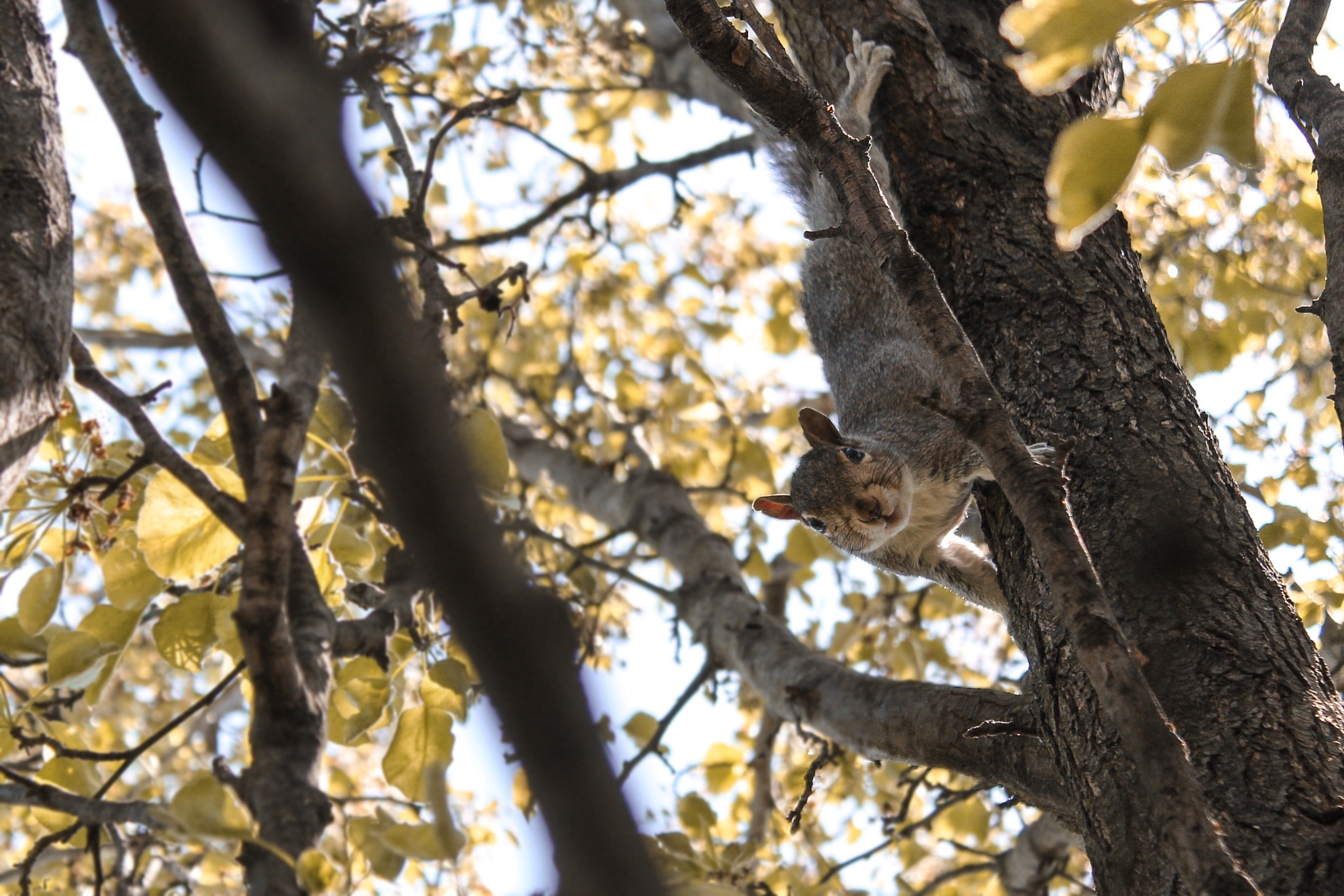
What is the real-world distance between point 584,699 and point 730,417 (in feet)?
13.3

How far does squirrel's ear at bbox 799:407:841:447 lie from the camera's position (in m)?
3.14

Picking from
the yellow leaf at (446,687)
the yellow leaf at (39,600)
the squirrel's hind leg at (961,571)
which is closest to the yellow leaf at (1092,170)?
the yellow leaf at (446,687)

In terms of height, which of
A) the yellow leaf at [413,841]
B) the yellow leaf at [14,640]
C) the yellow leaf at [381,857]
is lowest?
the yellow leaf at [413,841]

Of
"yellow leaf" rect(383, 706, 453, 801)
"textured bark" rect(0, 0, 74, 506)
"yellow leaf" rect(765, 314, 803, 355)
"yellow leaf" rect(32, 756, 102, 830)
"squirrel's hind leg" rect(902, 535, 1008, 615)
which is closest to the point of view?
"textured bark" rect(0, 0, 74, 506)

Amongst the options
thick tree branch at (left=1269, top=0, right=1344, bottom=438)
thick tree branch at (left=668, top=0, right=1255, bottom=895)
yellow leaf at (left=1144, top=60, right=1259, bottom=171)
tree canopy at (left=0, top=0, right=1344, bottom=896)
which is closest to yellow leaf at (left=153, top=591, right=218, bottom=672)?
tree canopy at (left=0, top=0, right=1344, bottom=896)

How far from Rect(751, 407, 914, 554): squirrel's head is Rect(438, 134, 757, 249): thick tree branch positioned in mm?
1440

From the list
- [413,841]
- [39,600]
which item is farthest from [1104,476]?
[39,600]

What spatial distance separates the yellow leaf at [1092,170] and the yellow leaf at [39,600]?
6.28ft

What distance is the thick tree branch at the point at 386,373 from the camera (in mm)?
381

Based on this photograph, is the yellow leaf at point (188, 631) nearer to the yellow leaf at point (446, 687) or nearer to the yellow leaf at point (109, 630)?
the yellow leaf at point (109, 630)

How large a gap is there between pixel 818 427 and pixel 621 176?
1643 mm

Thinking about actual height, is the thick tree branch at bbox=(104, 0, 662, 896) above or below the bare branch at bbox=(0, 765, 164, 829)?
below

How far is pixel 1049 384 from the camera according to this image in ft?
5.40

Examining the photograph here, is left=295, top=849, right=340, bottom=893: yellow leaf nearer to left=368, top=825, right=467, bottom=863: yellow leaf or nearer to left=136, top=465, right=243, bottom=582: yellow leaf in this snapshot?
left=368, top=825, right=467, bottom=863: yellow leaf
